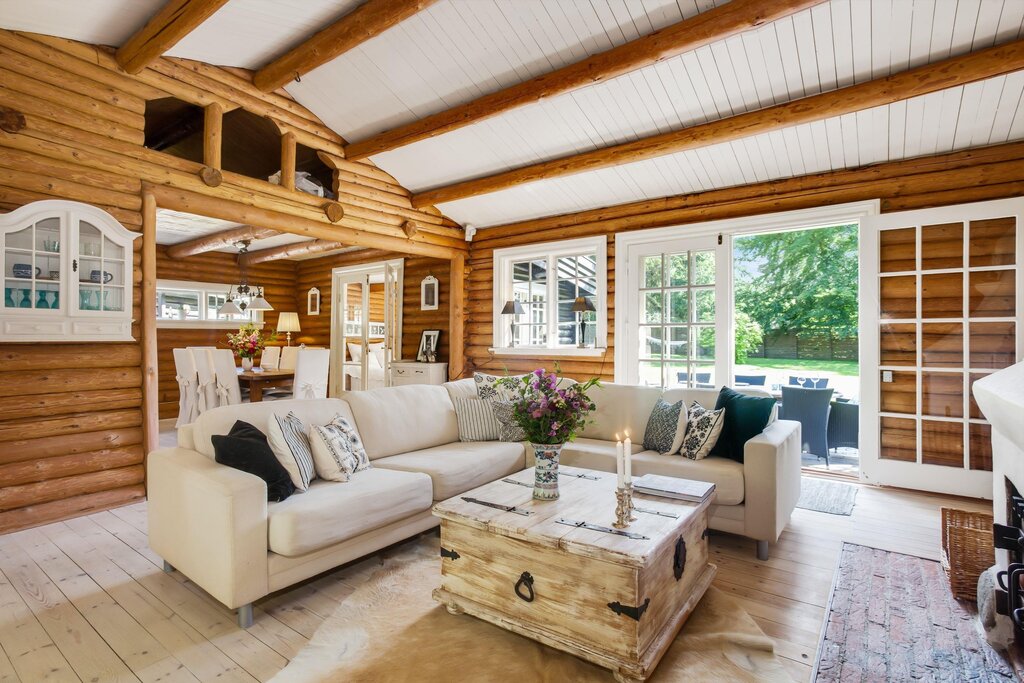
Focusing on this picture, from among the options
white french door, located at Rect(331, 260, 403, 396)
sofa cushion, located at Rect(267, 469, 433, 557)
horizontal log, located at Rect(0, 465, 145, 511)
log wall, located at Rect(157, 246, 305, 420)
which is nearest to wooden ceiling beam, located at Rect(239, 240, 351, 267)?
log wall, located at Rect(157, 246, 305, 420)

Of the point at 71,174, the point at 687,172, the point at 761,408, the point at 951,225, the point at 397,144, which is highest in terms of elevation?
the point at 397,144

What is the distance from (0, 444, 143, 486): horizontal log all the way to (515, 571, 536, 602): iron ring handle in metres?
3.44

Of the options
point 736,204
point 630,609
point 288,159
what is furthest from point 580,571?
point 288,159

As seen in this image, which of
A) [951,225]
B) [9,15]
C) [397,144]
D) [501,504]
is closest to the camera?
[501,504]

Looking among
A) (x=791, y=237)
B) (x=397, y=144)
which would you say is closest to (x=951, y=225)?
(x=397, y=144)

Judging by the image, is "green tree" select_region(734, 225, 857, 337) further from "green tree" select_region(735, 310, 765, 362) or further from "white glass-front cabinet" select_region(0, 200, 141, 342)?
"white glass-front cabinet" select_region(0, 200, 141, 342)

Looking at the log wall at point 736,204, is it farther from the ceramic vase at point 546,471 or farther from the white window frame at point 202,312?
the white window frame at point 202,312

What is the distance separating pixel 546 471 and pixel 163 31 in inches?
146

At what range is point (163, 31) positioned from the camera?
3.44 meters

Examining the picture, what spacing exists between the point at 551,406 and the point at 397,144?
3728mm

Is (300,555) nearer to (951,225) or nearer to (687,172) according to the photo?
(687,172)

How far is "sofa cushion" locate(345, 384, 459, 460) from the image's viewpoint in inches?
137

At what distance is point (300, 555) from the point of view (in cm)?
241

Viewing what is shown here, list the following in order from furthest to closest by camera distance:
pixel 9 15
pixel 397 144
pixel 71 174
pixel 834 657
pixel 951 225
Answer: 1. pixel 397 144
2. pixel 951 225
3. pixel 71 174
4. pixel 9 15
5. pixel 834 657
